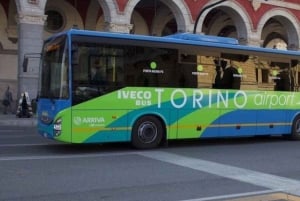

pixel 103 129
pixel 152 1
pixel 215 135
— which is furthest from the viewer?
pixel 152 1

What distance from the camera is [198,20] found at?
2967 cm

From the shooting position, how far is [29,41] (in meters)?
26.2

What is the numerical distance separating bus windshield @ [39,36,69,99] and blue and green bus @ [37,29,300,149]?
0.9 inches

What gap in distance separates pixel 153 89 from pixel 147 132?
1.07 metres

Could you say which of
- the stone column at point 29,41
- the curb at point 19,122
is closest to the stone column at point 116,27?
the stone column at point 29,41

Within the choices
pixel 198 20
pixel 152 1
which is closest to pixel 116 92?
pixel 198 20

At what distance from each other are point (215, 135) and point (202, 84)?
1443 mm

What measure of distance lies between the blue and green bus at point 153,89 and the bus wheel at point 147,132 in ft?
0.08

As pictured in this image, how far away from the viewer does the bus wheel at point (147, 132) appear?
12.9 metres

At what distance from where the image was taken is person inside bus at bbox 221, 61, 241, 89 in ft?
46.9

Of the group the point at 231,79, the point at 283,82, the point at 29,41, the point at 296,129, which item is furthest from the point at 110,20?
the point at 231,79

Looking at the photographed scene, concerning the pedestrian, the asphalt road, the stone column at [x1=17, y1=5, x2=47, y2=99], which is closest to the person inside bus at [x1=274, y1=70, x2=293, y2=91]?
the asphalt road

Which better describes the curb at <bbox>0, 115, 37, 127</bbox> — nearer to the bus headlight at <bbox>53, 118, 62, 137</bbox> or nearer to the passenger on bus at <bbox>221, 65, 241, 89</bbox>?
the passenger on bus at <bbox>221, 65, 241, 89</bbox>

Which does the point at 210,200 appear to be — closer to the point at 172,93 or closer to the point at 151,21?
the point at 172,93
